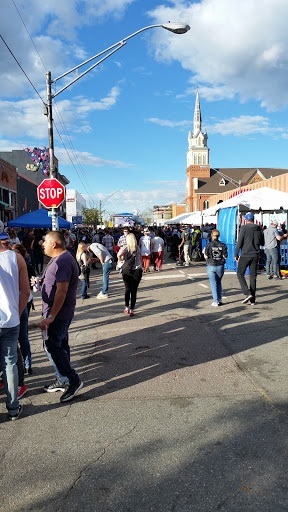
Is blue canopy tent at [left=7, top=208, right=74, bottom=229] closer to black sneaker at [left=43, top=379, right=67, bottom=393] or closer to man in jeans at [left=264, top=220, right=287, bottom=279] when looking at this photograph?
man in jeans at [left=264, top=220, right=287, bottom=279]

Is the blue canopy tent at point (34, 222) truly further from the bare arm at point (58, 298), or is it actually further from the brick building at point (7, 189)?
the bare arm at point (58, 298)

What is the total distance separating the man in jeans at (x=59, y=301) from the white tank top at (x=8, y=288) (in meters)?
0.44

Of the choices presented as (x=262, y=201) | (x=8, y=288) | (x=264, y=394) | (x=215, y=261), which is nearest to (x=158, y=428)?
(x=264, y=394)

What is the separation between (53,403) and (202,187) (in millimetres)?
108097

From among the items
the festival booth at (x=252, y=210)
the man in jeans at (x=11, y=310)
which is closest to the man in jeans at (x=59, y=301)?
the man in jeans at (x=11, y=310)

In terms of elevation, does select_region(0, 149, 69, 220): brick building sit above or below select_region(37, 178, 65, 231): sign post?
above

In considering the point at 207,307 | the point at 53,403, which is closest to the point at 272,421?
the point at 53,403

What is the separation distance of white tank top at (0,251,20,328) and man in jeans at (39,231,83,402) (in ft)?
1.45

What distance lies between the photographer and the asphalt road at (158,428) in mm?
2688

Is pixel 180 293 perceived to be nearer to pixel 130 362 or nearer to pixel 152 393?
pixel 130 362

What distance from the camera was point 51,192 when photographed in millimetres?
11273

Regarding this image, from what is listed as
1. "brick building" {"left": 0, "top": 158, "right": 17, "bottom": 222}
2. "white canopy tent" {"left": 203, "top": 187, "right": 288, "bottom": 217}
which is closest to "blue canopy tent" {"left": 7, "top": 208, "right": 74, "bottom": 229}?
"brick building" {"left": 0, "top": 158, "right": 17, "bottom": 222}

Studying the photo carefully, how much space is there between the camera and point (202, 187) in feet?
358

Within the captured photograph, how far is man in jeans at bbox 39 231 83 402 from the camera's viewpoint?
4.12 metres
